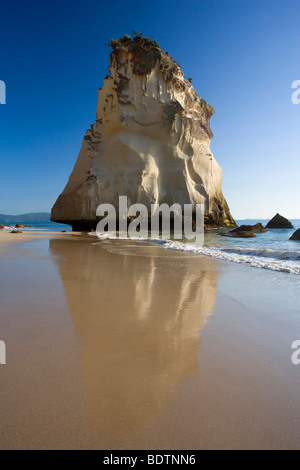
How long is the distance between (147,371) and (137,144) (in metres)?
25.7

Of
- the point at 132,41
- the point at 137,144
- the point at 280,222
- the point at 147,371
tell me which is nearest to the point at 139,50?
the point at 132,41

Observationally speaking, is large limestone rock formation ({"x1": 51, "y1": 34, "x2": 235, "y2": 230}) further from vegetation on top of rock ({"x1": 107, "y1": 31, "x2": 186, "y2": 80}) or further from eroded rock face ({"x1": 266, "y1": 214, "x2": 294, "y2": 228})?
eroded rock face ({"x1": 266, "y1": 214, "x2": 294, "y2": 228})

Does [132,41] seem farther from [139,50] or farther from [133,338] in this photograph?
[133,338]

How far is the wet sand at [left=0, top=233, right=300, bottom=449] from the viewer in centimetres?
113

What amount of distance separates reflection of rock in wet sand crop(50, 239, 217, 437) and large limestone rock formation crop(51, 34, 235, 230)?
809 inches

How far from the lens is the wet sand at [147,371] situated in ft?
3.70

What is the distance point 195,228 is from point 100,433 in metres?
26.1

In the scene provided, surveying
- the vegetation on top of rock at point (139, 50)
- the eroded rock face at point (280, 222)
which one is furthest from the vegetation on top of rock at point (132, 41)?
the eroded rock face at point (280, 222)

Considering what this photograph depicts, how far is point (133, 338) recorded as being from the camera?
2143mm

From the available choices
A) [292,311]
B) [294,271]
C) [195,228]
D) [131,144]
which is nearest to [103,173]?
[131,144]

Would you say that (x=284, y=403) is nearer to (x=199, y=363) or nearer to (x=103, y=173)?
(x=199, y=363)

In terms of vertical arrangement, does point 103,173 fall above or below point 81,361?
above
